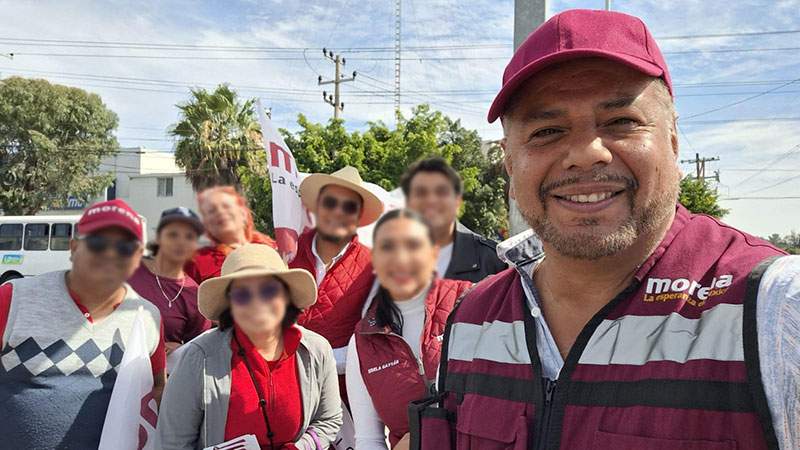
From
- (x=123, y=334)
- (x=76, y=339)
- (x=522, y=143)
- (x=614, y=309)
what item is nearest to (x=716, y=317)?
(x=614, y=309)

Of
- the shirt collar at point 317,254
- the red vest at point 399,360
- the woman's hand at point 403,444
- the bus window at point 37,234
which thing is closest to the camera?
the bus window at point 37,234

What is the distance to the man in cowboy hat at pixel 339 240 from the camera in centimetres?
140

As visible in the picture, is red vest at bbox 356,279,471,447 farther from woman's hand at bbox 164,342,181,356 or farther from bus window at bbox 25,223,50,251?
bus window at bbox 25,223,50,251

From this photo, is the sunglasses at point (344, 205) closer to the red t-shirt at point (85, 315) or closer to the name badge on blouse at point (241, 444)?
the red t-shirt at point (85, 315)

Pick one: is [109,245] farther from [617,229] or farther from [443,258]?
[617,229]

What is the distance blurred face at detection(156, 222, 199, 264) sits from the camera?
4.46 ft

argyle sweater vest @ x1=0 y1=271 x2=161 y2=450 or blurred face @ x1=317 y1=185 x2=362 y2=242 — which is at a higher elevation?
blurred face @ x1=317 y1=185 x2=362 y2=242

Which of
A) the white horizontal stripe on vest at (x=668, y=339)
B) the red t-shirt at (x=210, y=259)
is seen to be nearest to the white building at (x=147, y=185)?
the red t-shirt at (x=210, y=259)

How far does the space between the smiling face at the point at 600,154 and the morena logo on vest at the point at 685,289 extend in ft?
0.40

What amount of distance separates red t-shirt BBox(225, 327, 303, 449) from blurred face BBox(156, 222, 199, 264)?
978mm

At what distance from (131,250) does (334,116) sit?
0.54 m

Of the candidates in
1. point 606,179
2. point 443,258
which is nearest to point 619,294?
point 606,179

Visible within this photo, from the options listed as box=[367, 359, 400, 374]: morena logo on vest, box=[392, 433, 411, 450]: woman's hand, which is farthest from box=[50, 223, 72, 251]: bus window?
box=[392, 433, 411, 450]: woman's hand

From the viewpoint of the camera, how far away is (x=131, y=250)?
1.32 meters
